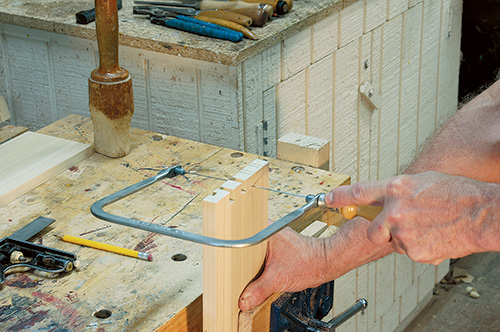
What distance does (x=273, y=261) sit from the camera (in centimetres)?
123

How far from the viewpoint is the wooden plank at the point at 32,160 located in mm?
1431

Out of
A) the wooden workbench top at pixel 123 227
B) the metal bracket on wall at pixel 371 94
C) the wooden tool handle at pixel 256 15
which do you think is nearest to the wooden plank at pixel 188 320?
the wooden workbench top at pixel 123 227

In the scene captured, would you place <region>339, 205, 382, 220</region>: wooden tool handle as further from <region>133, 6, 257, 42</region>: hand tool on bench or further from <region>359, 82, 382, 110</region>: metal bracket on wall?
<region>359, 82, 382, 110</region>: metal bracket on wall

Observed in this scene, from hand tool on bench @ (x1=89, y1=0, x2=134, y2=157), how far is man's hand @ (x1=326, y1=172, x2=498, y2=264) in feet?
2.07

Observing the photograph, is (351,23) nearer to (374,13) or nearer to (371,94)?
(374,13)

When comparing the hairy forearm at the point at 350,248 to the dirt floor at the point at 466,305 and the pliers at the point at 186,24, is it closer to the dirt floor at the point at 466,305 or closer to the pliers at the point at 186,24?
the pliers at the point at 186,24

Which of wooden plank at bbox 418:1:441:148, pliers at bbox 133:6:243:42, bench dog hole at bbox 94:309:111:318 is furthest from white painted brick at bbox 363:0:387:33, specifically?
bench dog hole at bbox 94:309:111:318

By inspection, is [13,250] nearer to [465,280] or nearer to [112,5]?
[112,5]

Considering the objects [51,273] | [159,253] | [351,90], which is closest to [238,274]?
[159,253]

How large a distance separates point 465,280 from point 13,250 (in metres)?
2.61

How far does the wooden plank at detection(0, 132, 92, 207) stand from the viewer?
1431mm

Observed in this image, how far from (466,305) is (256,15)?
1.94 meters

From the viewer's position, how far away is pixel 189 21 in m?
1.85

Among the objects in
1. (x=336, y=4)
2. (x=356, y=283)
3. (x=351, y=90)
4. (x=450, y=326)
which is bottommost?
(x=450, y=326)
